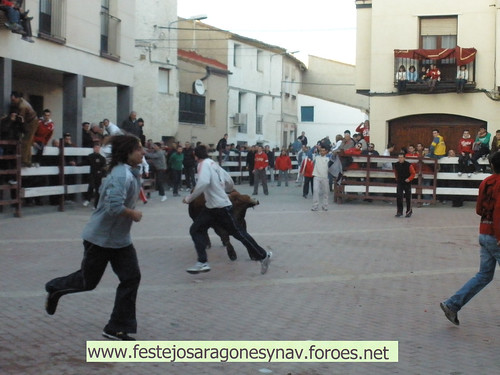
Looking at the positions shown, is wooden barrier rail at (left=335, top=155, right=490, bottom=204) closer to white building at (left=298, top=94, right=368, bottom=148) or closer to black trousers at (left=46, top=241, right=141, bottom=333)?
black trousers at (left=46, top=241, right=141, bottom=333)

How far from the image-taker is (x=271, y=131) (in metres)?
55.6

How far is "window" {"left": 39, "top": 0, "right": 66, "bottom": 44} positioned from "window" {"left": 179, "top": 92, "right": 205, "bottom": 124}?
22.0 m

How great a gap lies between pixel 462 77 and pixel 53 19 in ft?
45.8

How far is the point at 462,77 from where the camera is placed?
1088 inches

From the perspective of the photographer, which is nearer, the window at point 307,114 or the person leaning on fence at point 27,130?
the person leaning on fence at point 27,130

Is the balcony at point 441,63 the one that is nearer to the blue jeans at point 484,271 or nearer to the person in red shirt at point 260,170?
the person in red shirt at point 260,170

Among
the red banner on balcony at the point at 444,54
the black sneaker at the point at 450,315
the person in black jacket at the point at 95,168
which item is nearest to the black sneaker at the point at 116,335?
the black sneaker at the point at 450,315

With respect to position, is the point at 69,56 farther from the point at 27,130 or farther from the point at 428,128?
the point at 428,128

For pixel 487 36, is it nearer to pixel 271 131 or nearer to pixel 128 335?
pixel 128 335

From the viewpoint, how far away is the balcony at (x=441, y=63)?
27.5 metres

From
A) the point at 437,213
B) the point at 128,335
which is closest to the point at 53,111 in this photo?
the point at 437,213

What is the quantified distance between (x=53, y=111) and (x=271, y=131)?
3134cm

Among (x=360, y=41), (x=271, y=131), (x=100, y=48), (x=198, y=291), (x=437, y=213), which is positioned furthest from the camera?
(x=271, y=131)

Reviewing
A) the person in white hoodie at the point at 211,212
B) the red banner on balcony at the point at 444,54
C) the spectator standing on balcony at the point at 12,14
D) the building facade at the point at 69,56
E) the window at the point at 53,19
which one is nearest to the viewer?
the person in white hoodie at the point at 211,212
